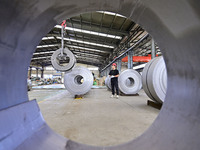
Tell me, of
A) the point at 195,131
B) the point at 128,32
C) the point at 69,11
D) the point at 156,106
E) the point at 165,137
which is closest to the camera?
the point at 195,131

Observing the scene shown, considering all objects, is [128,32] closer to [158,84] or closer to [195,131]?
[158,84]

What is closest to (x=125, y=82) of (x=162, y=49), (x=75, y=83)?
(x=75, y=83)

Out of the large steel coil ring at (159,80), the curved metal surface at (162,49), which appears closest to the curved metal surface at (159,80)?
the large steel coil ring at (159,80)

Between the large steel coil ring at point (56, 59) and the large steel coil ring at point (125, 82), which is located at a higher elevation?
the large steel coil ring at point (56, 59)

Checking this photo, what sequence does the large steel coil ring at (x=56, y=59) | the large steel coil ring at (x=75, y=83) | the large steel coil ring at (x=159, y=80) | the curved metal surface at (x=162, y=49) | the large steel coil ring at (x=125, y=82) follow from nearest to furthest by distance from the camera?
the curved metal surface at (x=162, y=49) < the large steel coil ring at (x=159, y=80) < the large steel coil ring at (x=56, y=59) < the large steel coil ring at (x=75, y=83) < the large steel coil ring at (x=125, y=82)

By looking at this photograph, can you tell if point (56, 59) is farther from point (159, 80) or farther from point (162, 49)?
point (162, 49)

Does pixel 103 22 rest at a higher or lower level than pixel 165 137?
higher

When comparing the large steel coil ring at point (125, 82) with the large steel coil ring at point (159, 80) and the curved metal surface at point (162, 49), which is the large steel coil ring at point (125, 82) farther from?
the curved metal surface at point (162, 49)

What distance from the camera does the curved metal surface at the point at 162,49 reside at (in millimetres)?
544

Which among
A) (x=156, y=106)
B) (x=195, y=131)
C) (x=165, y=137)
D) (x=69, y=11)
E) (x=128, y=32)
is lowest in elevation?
(x=156, y=106)

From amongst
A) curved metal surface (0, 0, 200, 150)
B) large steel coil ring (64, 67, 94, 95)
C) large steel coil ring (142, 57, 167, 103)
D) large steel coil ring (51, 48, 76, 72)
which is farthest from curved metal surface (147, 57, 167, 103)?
large steel coil ring (64, 67, 94, 95)

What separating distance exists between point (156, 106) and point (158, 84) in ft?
1.81

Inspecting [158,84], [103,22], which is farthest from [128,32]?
[158,84]

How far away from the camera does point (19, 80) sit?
0.73 meters
